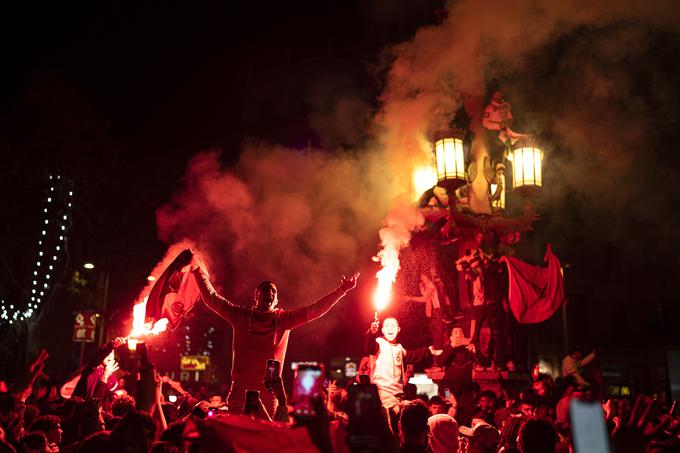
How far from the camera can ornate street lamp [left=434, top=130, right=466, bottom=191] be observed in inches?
360

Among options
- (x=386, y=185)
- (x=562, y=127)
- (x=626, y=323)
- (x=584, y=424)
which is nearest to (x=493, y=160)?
(x=562, y=127)

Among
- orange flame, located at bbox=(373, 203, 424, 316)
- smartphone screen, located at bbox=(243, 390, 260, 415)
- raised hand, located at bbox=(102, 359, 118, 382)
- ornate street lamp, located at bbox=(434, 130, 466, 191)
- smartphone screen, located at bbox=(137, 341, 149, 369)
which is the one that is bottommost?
smartphone screen, located at bbox=(243, 390, 260, 415)

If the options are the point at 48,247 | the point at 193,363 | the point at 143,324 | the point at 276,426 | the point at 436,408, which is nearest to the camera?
the point at 276,426

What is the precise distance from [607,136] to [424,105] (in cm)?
408

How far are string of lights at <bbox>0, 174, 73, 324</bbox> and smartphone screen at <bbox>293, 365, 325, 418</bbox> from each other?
54.8 ft

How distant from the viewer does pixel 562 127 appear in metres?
12.1

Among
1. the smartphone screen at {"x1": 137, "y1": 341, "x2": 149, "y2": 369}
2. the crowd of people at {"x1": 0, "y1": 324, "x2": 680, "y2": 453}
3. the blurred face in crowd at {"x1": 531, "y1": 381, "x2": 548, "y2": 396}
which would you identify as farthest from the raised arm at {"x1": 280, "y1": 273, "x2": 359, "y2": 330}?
the blurred face in crowd at {"x1": 531, "y1": 381, "x2": 548, "y2": 396}

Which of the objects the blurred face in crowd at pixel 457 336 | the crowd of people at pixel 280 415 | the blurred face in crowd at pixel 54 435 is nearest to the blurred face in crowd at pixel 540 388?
the crowd of people at pixel 280 415

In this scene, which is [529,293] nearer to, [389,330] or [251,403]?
[389,330]

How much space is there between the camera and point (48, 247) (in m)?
18.8

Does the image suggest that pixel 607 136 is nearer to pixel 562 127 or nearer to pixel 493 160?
pixel 562 127

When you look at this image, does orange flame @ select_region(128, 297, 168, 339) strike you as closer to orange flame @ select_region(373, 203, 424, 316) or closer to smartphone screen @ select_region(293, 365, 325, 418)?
smartphone screen @ select_region(293, 365, 325, 418)

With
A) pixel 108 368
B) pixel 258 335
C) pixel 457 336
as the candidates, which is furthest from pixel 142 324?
pixel 457 336

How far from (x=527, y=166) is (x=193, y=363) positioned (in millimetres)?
21076
